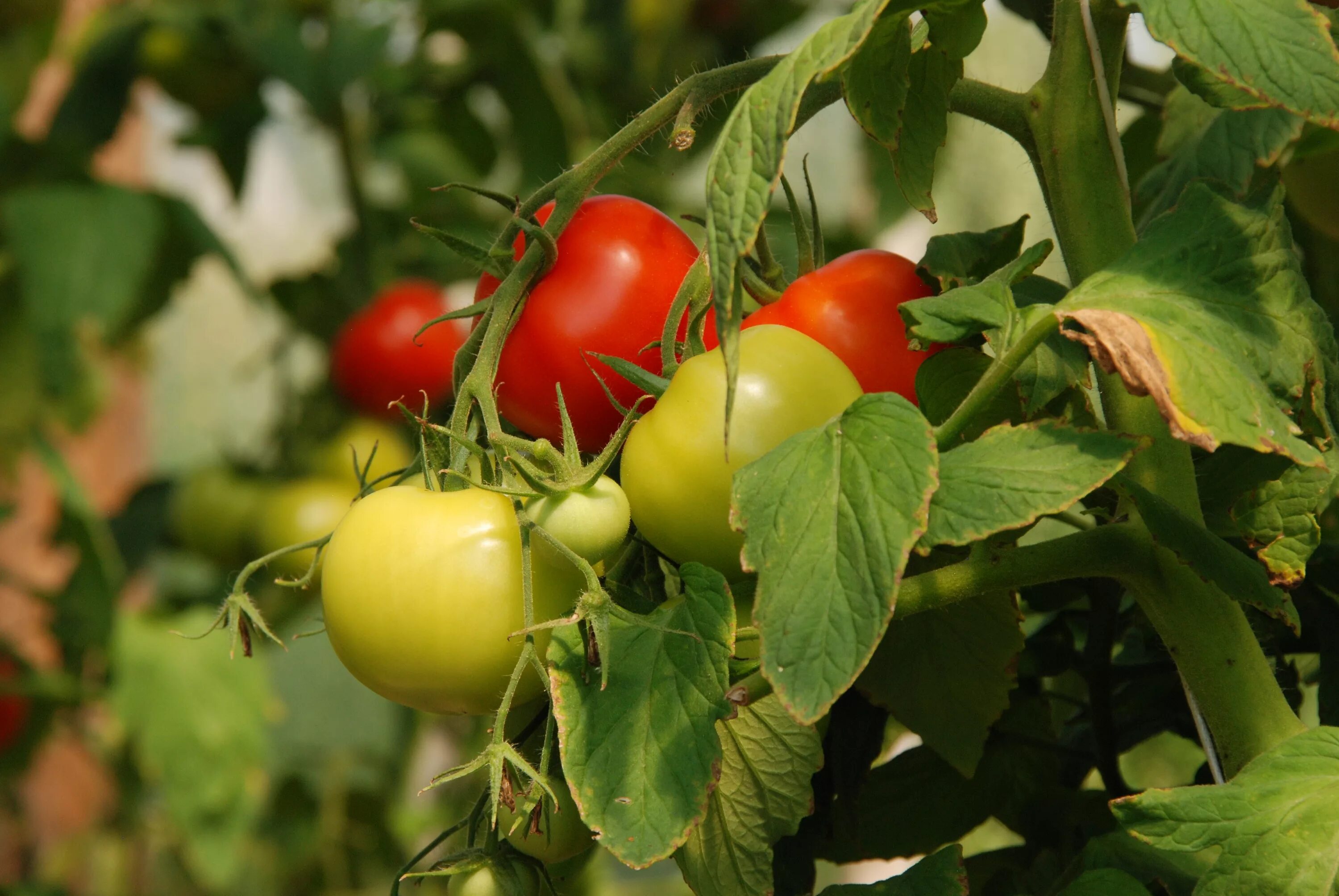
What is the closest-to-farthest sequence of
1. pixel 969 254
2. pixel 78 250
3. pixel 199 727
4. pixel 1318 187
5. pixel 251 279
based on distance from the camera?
1. pixel 969 254
2. pixel 1318 187
3. pixel 78 250
4. pixel 199 727
5. pixel 251 279

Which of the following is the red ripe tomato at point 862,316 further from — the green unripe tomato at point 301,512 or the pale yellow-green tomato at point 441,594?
the green unripe tomato at point 301,512

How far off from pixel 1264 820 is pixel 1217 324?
100mm

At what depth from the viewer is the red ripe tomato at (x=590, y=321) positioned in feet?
1.07

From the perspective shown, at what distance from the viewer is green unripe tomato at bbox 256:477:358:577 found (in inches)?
42.0

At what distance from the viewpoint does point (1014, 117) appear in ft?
1.02

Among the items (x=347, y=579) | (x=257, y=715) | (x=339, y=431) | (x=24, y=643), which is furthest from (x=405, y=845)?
(x=347, y=579)

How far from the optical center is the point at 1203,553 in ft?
0.84

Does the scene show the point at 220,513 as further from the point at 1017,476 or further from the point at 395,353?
the point at 1017,476

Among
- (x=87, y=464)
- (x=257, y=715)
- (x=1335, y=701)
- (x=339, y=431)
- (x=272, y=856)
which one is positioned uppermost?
(x=1335, y=701)

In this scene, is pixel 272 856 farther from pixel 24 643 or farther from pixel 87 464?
pixel 87 464

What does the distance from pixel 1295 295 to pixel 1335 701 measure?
12cm

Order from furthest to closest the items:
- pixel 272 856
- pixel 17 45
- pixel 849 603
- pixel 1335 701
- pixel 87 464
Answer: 1. pixel 87 464
2. pixel 272 856
3. pixel 17 45
4. pixel 1335 701
5. pixel 849 603

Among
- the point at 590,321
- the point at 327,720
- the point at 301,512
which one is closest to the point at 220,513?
the point at 301,512

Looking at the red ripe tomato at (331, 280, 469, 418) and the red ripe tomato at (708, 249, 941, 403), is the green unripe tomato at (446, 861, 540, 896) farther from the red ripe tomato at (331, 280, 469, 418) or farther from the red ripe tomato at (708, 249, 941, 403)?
the red ripe tomato at (331, 280, 469, 418)
